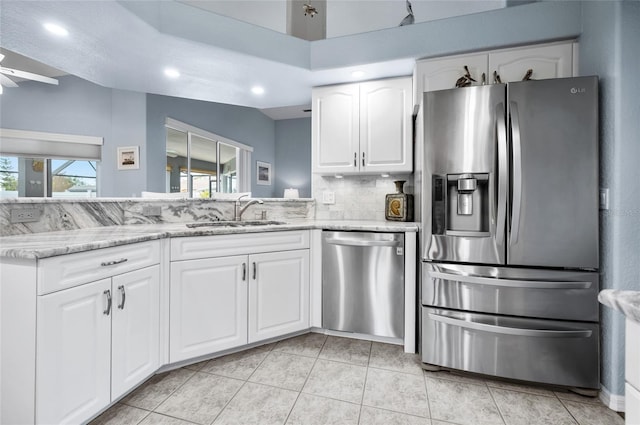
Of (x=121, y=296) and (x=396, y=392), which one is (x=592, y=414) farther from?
(x=121, y=296)

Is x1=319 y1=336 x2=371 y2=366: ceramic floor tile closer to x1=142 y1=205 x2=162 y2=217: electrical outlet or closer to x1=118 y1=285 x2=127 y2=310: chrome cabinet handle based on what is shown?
x1=118 y1=285 x2=127 y2=310: chrome cabinet handle

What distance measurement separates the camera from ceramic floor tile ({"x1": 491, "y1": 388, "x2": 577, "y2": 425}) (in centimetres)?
152

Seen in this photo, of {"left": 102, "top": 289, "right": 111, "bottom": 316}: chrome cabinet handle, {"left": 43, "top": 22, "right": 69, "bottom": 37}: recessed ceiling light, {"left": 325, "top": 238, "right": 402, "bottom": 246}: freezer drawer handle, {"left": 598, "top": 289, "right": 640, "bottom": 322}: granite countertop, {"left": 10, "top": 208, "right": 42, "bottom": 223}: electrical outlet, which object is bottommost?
{"left": 102, "top": 289, "right": 111, "bottom": 316}: chrome cabinet handle

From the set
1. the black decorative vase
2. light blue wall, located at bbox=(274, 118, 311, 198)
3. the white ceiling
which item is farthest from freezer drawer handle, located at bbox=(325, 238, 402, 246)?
light blue wall, located at bbox=(274, 118, 311, 198)

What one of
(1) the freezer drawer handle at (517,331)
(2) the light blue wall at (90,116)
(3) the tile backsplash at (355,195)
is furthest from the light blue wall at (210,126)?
(1) the freezer drawer handle at (517,331)

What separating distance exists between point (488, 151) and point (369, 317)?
1.40 metres

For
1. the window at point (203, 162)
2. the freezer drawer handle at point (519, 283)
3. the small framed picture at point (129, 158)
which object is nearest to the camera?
the freezer drawer handle at point (519, 283)

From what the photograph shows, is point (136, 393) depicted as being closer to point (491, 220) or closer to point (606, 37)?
point (491, 220)

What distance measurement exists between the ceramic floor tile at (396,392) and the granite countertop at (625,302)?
119 cm

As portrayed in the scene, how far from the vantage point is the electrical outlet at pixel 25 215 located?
1.65 metres

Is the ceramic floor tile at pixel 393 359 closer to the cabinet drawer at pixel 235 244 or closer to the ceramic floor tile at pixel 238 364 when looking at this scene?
the ceramic floor tile at pixel 238 364

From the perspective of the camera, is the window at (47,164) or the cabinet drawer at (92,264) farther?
the window at (47,164)

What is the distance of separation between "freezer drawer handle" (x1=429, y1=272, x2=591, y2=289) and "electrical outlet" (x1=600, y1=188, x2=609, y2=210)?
436 mm

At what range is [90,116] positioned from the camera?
484 cm
